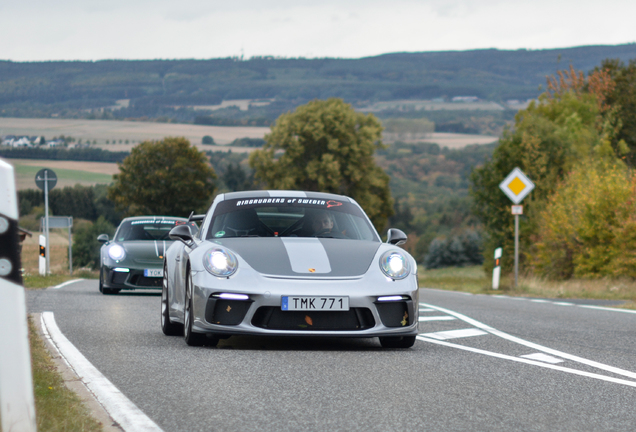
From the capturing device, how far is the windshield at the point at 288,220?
28.2 feet

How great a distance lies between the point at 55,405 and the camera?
5.00 metres

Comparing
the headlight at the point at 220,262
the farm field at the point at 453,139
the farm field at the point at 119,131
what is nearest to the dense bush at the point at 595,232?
the headlight at the point at 220,262

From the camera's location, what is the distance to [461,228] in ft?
484

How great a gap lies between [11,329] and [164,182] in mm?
71101

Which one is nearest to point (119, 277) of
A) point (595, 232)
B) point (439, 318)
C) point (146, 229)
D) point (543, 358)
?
point (146, 229)

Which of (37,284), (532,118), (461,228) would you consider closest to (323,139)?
(532,118)

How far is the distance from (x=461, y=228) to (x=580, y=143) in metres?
89.5

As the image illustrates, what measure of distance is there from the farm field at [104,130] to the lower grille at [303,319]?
82301 mm

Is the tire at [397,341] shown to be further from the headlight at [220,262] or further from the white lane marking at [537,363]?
the headlight at [220,262]

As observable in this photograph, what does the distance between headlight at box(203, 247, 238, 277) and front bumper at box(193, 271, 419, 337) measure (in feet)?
0.22

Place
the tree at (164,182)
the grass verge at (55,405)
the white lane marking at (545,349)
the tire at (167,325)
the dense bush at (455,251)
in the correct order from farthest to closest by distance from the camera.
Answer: the dense bush at (455,251) → the tree at (164,182) → the tire at (167,325) → the white lane marking at (545,349) → the grass verge at (55,405)

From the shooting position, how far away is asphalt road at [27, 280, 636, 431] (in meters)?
4.93

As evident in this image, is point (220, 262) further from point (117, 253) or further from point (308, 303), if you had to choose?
point (117, 253)

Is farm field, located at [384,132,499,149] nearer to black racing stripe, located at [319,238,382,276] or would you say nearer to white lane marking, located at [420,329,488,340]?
white lane marking, located at [420,329,488,340]
